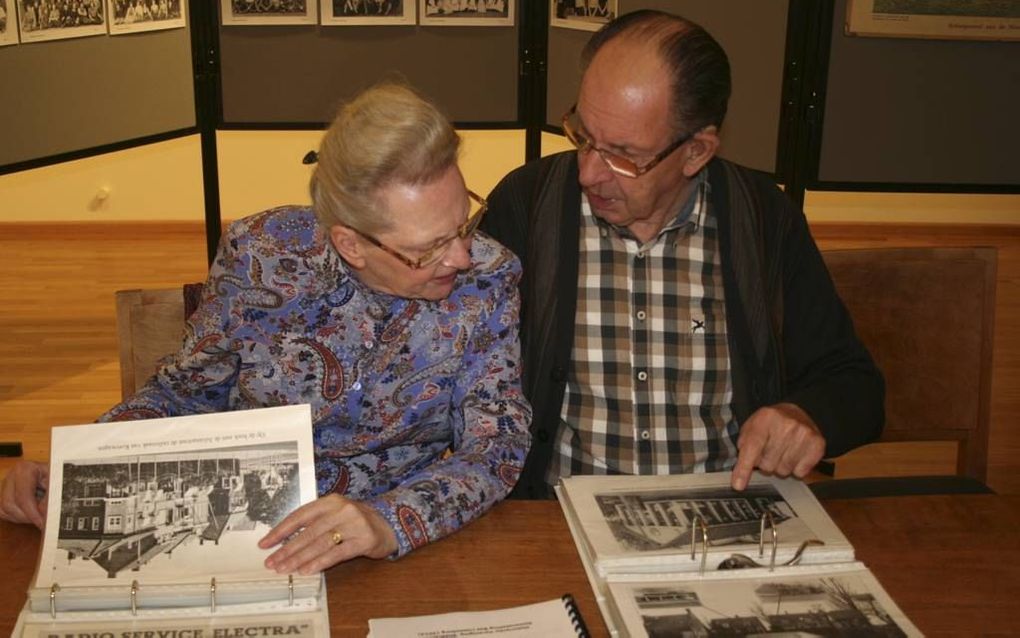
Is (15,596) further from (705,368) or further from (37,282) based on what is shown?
(37,282)

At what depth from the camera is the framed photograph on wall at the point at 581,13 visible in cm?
371

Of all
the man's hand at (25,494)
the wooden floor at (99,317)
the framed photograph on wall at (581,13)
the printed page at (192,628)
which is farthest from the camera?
the wooden floor at (99,317)

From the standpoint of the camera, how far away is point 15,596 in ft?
4.72

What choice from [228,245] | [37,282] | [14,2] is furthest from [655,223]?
[37,282]

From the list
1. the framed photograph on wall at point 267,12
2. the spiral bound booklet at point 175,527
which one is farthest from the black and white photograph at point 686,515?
the framed photograph on wall at point 267,12

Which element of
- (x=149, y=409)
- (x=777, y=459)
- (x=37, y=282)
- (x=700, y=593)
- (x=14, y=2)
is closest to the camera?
(x=700, y=593)

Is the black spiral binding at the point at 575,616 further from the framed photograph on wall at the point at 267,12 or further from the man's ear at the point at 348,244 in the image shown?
the framed photograph on wall at the point at 267,12

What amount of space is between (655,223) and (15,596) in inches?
52.3

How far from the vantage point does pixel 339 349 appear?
6.08 ft

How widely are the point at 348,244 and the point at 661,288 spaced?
68cm

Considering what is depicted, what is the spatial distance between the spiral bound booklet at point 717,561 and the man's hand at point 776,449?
0.03 m

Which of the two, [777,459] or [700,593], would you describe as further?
[777,459]

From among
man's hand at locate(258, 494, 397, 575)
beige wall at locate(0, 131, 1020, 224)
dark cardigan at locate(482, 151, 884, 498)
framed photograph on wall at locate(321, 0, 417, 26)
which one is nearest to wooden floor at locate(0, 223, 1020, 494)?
beige wall at locate(0, 131, 1020, 224)

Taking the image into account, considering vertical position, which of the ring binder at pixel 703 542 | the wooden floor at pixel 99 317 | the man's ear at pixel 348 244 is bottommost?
the wooden floor at pixel 99 317
